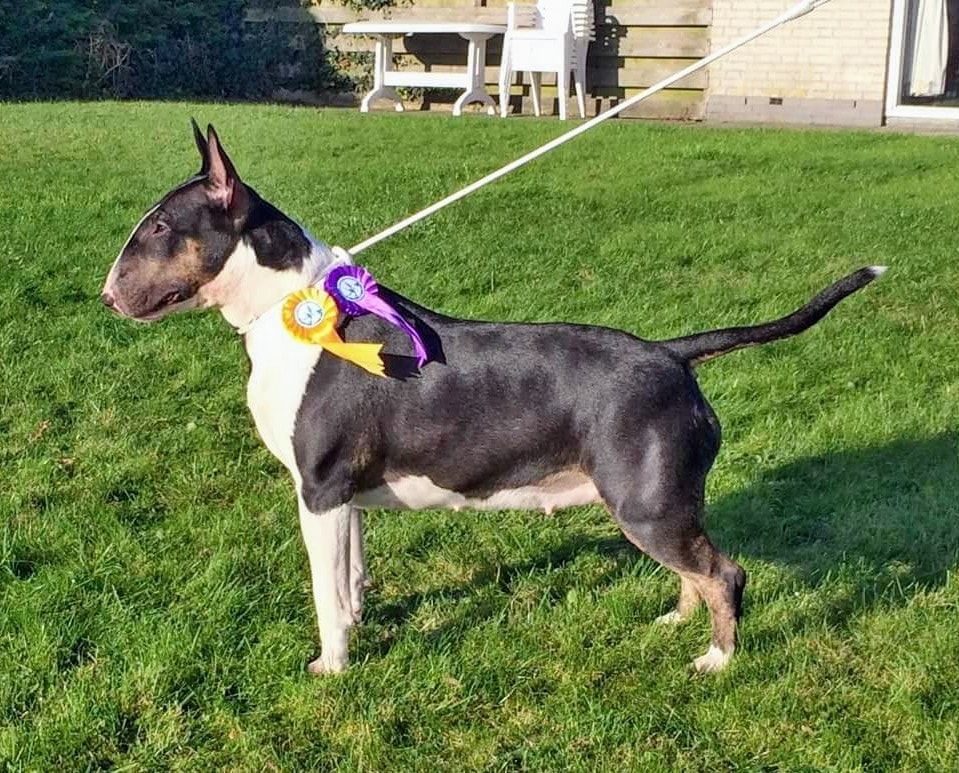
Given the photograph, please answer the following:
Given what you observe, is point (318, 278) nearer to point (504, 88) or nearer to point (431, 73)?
point (504, 88)

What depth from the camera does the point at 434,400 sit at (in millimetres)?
3467

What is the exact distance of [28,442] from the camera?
520 centimetres

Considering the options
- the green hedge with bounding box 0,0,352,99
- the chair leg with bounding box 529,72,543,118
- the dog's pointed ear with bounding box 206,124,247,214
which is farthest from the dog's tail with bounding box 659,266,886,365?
the green hedge with bounding box 0,0,352,99

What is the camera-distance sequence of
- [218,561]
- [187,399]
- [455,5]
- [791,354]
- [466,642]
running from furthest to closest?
[455,5] < [791,354] < [187,399] < [218,561] < [466,642]

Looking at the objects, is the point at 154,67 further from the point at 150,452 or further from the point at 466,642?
the point at 466,642

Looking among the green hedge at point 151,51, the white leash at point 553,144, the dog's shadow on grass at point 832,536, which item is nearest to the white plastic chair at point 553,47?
the green hedge at point 151,51

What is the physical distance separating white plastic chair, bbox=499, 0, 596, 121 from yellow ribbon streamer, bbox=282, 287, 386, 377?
11317 mm

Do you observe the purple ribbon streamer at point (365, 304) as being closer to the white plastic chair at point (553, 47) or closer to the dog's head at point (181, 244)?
the dog's head at point (181, 244)

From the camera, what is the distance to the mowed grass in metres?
3.32

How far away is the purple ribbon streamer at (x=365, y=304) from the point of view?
3.45m

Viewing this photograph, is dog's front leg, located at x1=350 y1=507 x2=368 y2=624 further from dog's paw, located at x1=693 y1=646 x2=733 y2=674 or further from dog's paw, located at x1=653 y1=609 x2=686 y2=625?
dog's paw, located at x1=693 y1=646 x2=733 y2=674

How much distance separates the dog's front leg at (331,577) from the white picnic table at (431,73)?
40.1 ft

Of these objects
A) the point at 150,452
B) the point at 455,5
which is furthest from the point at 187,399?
the point at 455,5

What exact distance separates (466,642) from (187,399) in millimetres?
2524
